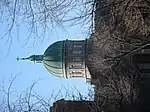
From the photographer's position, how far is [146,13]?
10.2m

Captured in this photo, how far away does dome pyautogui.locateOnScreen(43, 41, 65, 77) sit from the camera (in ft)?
129

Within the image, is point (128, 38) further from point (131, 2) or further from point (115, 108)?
point (115, 108)

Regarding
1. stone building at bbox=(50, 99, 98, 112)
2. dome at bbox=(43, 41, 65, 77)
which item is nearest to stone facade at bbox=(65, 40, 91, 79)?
dome at bbox=(43, 41, 65, 77)

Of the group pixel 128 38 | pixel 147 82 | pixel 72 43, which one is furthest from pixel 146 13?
pixel 72 43

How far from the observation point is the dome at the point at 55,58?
3934 centimetres

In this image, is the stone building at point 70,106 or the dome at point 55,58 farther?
the dome at point 55,58

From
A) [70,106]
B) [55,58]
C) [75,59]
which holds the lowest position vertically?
[70,106]

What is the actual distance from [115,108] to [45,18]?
1206 centimetres

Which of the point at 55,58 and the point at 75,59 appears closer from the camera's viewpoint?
the point at 75,59

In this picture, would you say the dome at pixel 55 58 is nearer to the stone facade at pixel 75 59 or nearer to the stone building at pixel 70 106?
the stone facade at pixel 75 59

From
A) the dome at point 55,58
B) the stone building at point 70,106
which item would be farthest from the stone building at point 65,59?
the stone building at point 70,106

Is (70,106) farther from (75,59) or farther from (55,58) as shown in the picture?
(55,58)

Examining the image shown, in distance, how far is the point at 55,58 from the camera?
3981cm

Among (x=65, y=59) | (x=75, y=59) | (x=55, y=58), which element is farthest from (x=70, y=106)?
(x=55, y=58)
